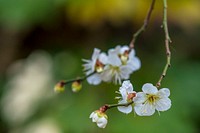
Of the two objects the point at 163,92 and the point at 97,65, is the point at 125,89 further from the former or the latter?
the point at 97,65

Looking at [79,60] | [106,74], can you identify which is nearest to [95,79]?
[106,74]

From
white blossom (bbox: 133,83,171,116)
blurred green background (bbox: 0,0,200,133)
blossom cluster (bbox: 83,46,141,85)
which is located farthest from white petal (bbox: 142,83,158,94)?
blurred green background (bbox: 0,0,200,133)

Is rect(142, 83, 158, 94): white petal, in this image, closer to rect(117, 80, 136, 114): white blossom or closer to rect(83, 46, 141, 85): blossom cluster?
rect(117, 80, 136, 114): white blossom

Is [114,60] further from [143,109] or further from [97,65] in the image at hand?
[143,109]

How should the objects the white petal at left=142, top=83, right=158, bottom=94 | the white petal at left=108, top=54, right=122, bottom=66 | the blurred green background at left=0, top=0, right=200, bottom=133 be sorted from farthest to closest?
the blurred green background at left=0, top=0, right=200, bottom=133 < the white petal at left=108, top=54, right=122, bottom=66 < the white petal at left=142, top=83, right=158, bottom=94

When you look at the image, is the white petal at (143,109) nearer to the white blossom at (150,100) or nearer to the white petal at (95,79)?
the white blossom at (150,100)
